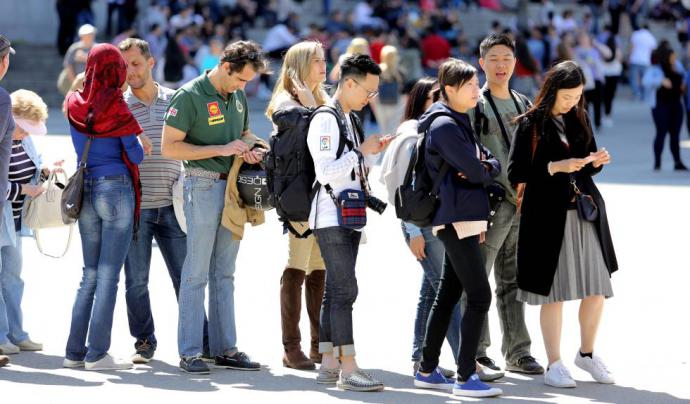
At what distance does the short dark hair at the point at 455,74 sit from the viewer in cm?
656

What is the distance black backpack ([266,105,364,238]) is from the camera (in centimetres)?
671

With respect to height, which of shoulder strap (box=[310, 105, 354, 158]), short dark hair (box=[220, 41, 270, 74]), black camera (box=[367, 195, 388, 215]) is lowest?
black camera (box=[367, 195, 388, 215])

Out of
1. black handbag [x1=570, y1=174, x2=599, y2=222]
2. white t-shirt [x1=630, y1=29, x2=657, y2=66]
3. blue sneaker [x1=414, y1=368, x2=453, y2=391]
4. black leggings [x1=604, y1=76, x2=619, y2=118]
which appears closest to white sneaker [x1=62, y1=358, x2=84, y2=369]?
blue sneaker [x1=414, y1=368, x2=453, y2=391]

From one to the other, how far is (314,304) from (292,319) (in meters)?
0.20

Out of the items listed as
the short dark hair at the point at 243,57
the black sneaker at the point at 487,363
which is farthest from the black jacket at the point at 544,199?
the short dark hair at the point at 243,57

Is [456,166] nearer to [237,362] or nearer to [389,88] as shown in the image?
[237,362]

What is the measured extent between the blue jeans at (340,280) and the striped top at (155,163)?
1.27 metres

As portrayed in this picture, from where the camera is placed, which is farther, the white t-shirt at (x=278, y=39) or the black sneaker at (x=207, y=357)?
the white t-shirt at (x=278, y=39)

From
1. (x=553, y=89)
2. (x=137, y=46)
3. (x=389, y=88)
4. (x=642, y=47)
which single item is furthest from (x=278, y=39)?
(x=553, y=89)

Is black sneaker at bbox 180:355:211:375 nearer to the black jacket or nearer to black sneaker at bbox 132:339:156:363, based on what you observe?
black sneaker at bbox 132:339:156:363

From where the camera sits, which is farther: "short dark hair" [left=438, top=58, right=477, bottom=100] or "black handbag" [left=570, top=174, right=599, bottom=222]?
"black handbag" [left=570, top=174, right=599, bottom=222]

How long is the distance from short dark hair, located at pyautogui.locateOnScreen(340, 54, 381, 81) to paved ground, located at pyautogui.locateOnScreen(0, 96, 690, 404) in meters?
1.64

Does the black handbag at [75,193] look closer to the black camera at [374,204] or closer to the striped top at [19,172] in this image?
the striped top at [19,172]

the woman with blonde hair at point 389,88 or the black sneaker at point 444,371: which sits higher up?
the woman with blonde hair at point 389,88
